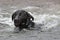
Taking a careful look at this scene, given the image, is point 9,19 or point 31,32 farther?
point 9,19

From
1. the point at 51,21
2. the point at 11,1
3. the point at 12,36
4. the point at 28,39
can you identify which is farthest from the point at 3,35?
the point at 11,1

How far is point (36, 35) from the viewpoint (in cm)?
820

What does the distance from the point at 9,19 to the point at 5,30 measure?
2.13m

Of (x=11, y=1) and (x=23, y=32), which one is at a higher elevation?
(x=11, y=1)

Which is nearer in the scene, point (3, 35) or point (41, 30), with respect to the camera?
point (3, 35)

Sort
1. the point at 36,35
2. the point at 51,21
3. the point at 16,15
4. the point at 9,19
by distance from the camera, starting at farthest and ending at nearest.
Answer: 1. the point at 9,19
2. the point at 51,21
3. the point at 16,15
4. the point at 36,35

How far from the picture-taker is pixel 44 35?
8.21 metres

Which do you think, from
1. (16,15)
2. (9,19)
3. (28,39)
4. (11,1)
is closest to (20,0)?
(11,1)

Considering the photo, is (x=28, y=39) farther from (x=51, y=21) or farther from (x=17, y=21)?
(x=51, y=21)

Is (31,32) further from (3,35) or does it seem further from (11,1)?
(11,1)

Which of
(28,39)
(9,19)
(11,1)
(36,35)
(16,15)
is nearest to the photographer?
(28,39)

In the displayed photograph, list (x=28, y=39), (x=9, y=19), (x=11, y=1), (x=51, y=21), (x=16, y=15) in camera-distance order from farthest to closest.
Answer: (x=11, y=1), (x=9, y=19), (x=51, y=21), (x=16, y=15), (x=28, y=39)

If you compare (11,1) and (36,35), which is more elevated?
(11,1)

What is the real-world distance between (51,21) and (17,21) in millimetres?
2333
